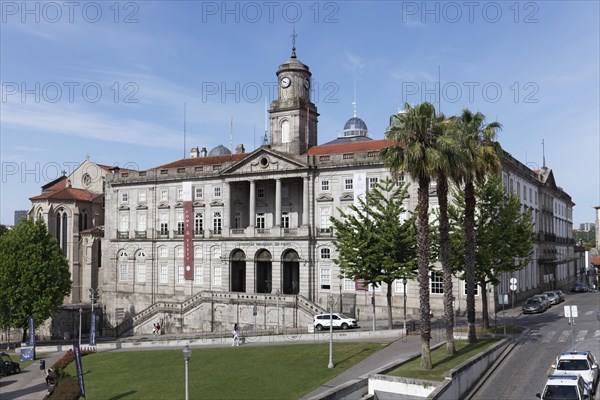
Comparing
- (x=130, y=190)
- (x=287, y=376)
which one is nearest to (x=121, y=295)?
(x=130, y=190)

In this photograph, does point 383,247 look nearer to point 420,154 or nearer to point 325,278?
Answer: point 420,154

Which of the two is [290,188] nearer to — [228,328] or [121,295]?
[228,328]

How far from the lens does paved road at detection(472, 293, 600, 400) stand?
27.4 metres

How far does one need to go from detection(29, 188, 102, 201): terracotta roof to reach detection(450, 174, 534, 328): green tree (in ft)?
198

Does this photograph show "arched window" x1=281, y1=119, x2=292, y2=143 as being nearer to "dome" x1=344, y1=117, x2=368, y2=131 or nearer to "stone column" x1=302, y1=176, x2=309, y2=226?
"stone column" x1=302, y1=176, x2=309, y2=226

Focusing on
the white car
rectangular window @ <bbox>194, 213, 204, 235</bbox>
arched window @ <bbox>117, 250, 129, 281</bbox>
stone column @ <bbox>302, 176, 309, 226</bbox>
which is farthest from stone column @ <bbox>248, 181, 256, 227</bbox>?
the white car

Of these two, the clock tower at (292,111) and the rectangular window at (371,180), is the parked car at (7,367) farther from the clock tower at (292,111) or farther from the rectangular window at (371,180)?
the clock tower at (292,111)

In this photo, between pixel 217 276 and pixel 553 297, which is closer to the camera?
pixel 553 297

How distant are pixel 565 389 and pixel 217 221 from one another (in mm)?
50739

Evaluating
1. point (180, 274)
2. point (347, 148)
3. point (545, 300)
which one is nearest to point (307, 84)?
point (347, 148)

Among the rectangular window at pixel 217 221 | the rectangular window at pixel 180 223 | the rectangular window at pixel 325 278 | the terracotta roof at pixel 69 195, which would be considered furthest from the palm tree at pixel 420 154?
the terracotta roof at pixel 69 195

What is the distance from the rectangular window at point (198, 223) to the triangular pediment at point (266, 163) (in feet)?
24.8

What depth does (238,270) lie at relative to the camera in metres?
67.7

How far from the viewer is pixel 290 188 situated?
65.9 meters
